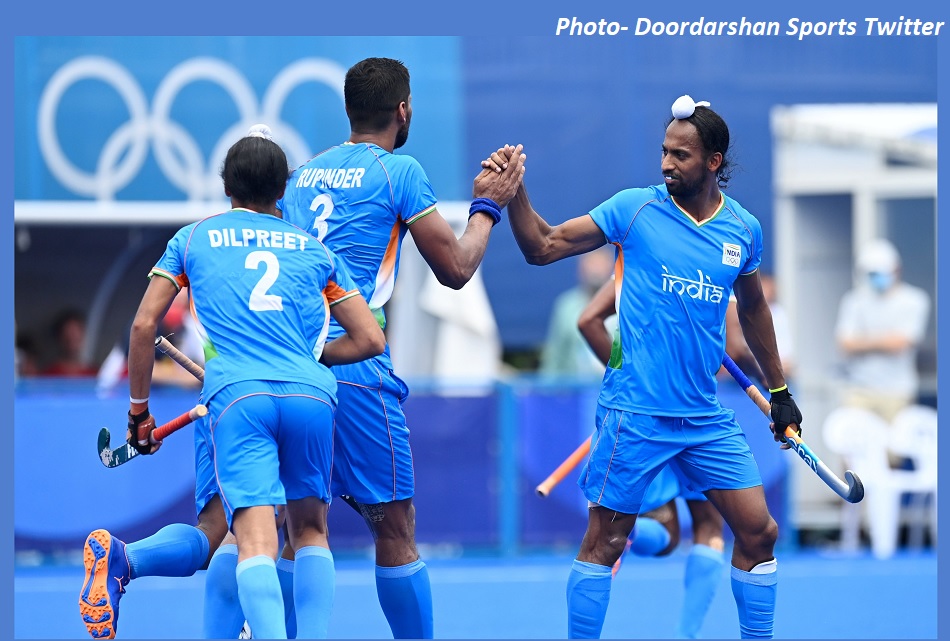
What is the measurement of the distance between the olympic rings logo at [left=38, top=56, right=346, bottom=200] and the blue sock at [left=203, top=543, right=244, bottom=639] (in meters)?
6.76

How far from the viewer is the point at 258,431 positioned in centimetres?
497

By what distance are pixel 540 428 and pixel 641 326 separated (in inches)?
199

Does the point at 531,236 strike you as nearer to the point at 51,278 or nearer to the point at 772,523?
the point at 772,523

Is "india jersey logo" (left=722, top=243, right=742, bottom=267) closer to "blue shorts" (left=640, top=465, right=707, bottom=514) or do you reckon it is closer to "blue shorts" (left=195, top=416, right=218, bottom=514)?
"blue shorts" (left=640, top=465, right=707, bottom=514)

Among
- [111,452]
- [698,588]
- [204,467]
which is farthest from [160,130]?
[204,467]

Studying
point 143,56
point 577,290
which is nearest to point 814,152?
point 577,290

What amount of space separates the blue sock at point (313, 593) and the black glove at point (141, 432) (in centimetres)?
74

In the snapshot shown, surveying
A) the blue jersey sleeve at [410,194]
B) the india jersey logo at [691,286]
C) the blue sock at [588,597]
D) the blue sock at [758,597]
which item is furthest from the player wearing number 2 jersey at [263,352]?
the blue sock at [758,597]

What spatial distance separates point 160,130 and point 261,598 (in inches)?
307

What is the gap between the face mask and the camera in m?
11.8

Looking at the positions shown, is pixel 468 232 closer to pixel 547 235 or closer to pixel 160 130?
pixel 547 235

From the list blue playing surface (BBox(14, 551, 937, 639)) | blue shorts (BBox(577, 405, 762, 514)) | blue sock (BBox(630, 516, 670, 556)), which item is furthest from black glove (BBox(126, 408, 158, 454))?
blue sock (BBox(630, 516, 670, 556))

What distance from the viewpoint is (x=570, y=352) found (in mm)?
11641

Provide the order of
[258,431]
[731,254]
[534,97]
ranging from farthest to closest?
[534,97], [731,254], [258,431]
